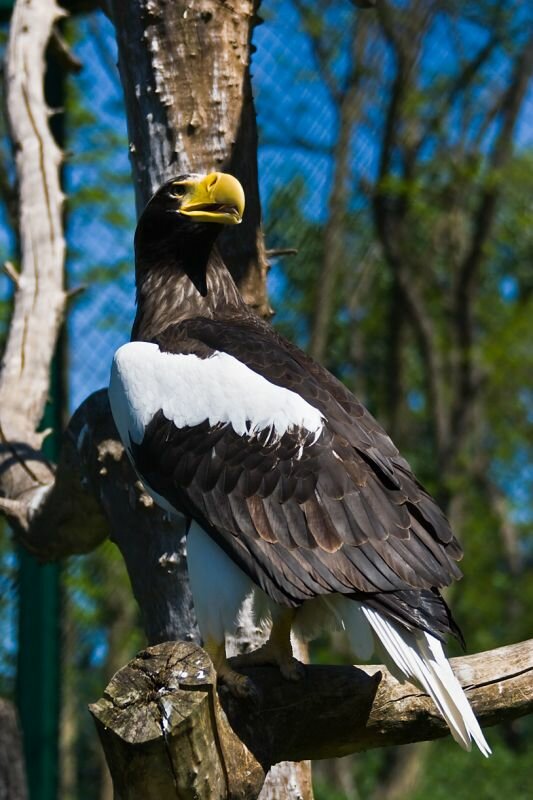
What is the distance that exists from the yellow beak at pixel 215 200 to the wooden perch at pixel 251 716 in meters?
1.24

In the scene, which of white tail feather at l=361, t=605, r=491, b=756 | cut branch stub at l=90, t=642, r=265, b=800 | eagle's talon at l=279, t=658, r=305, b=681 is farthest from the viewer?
eagle's talon at l=279, t=658, r=305, b=681

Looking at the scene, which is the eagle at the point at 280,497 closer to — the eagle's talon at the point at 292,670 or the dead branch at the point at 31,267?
the eagle's talon at the point at 292,670

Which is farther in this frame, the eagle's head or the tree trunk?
the tree trunk

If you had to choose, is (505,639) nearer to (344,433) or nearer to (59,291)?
(59,291)

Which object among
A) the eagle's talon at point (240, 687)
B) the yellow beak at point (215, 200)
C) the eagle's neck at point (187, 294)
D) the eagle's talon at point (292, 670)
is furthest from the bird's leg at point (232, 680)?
the yellow beak at point (215, 200)

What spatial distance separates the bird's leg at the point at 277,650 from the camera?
287 centimetres

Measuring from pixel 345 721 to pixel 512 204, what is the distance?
8318mm

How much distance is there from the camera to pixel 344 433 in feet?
9.14

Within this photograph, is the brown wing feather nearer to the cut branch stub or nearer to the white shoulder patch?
the white shoulder patch

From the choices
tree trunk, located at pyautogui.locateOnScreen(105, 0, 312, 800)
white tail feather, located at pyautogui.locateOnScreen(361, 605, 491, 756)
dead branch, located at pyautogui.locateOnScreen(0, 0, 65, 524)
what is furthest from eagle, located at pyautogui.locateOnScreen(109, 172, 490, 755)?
dead branch, located at pyautogui.locateOnScreen(0, 0, 65, 524)

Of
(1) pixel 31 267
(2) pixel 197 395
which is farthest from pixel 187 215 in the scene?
(1) pixel 31 267

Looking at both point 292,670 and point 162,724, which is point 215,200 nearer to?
point 292,670

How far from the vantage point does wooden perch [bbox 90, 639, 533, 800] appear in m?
2.09

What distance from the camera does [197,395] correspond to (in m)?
2.92
